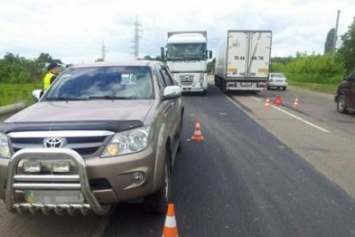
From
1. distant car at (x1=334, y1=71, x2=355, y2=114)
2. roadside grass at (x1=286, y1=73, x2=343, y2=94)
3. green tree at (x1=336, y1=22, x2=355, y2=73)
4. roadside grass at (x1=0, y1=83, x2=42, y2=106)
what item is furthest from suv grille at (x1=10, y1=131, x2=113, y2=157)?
roadside grass at (x1=286, y1=73, x2=343, y2=94)

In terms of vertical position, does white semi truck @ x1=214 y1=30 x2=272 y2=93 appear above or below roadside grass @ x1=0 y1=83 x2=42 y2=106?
above

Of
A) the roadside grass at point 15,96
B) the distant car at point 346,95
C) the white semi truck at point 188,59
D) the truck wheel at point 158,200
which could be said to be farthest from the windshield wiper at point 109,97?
the white semi truck at point 188,59

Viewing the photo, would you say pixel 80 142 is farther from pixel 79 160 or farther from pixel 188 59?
pixel 188 59

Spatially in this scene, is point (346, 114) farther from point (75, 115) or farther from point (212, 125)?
point (75, 115)

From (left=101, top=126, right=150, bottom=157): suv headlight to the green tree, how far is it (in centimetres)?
3539

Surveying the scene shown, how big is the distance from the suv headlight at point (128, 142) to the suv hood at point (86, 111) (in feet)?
0.60

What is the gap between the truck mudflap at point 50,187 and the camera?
10.6 ft

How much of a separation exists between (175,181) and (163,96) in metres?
1.46

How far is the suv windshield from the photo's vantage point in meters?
4.70

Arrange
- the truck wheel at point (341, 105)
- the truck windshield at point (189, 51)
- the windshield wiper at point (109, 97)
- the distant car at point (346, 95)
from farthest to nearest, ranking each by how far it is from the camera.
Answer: the truck windshield at point (189, 51) < the truck wheel at point (341, 105) < the distant car at point (346, 95) < the windshield wiper at point (109, 97)

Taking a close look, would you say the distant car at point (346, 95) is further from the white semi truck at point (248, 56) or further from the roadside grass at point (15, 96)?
the roadside grass at point (15, 96)

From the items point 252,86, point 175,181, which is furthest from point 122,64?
point 252,86

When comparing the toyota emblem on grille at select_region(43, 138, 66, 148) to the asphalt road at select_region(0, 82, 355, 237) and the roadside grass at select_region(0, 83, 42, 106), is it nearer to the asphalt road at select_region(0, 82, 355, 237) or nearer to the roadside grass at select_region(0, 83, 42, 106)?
the asphalt road at select_region(0, 82, 355, 237)

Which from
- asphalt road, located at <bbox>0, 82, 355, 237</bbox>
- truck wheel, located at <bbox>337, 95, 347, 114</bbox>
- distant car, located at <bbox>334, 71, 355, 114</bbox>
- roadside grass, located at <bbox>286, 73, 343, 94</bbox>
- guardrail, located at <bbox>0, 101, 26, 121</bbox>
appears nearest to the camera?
asphalt road, located at <bbox>0, 82, 355, 237</bbox>
